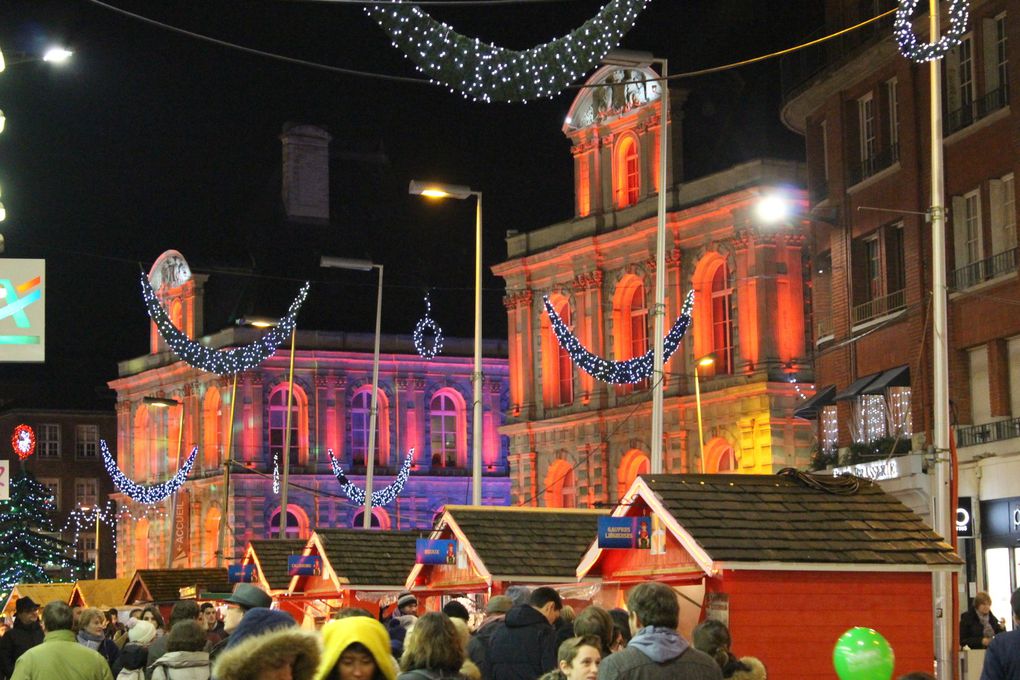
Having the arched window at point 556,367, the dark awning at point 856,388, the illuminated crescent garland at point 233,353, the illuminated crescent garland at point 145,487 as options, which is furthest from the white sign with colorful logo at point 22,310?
the illuminated crescent garland at point 145,487

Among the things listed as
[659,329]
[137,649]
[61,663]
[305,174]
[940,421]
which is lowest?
[137,649]

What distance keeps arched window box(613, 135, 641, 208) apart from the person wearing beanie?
41286 mm

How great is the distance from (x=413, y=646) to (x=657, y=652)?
113 cm

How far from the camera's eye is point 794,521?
659 inches

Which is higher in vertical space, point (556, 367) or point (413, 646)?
point (556, 367)

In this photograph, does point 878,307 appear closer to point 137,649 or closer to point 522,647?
point 137,649

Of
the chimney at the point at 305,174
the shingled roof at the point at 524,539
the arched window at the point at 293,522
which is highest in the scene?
the chimney at the point at 305,174

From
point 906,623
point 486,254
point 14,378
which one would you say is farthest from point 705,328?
point 14,378

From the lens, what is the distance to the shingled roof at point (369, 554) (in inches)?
1144

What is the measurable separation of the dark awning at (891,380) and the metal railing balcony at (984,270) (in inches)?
85.7

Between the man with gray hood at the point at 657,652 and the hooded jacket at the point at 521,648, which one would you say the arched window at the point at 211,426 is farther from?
the man with gray hood at the point at 657,652

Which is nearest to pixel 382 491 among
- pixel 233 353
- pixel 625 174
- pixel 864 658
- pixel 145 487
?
pixel 233 353

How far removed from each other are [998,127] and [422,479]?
45886 millimetres

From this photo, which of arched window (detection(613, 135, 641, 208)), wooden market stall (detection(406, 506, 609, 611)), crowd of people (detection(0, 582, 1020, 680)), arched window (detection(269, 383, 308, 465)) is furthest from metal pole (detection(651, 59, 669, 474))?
arched window (detection(269, 383, 308, 465))
